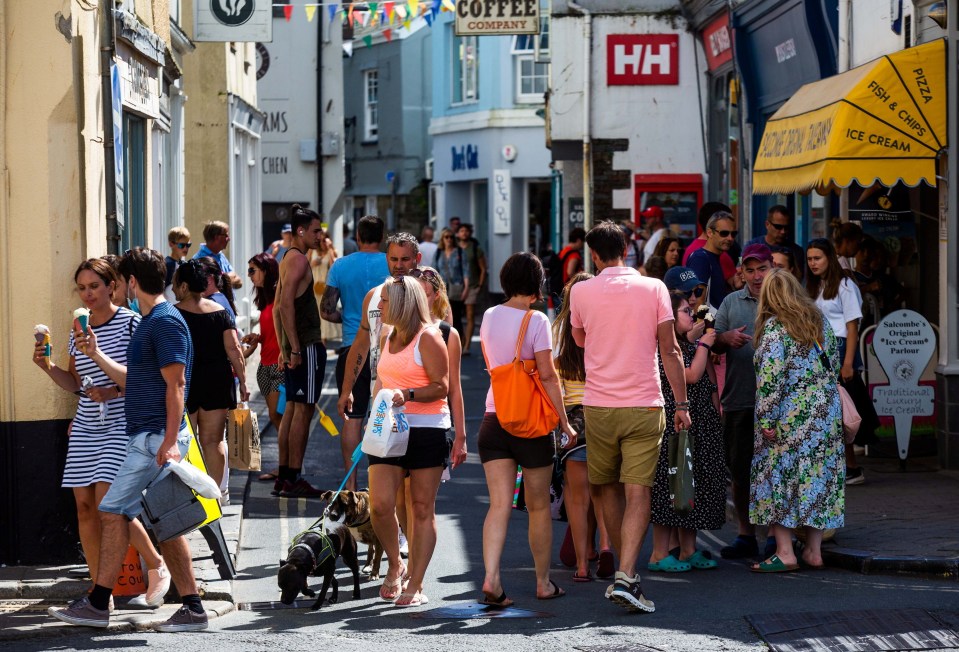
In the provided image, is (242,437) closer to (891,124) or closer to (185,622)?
(185,622)

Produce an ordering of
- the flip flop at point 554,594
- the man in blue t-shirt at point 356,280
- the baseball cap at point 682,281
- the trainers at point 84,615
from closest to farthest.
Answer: the trainers at point 84,615, the flip flop at point 554,594, the baseball cap at point 682,281, the man in blue t-shirt at point 356,280

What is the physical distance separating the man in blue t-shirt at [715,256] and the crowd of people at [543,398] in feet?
2.07

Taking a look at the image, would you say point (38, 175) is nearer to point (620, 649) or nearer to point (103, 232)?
point (103, 232)

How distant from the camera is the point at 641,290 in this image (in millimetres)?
7637

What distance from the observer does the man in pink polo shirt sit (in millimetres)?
7633

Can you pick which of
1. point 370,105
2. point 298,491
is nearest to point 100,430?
point 298,491

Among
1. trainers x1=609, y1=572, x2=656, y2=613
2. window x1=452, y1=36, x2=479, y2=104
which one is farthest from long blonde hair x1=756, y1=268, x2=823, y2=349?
window x1=452, y1=36, x2=479, y2=104

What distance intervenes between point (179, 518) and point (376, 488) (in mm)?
1019

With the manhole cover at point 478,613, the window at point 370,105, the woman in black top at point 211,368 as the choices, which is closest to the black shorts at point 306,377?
the woman in black top at point 211,368

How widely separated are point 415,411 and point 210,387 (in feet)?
8.15

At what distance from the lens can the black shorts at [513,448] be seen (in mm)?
7551

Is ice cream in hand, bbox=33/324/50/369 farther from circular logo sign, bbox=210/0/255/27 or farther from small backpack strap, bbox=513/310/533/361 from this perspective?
circular logo sign, bbox=210/0/255/27

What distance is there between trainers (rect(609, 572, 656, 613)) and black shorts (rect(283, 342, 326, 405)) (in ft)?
13.7

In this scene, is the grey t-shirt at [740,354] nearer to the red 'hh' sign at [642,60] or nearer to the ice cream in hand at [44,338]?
the ice cream in hand at [44,338]
